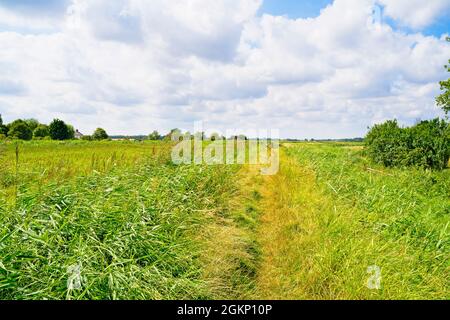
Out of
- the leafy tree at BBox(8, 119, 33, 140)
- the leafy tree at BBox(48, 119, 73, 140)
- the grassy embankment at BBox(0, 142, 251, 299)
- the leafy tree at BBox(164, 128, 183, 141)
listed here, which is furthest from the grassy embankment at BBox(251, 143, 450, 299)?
the leafy tree at BBox(48, 119, 73, 140)

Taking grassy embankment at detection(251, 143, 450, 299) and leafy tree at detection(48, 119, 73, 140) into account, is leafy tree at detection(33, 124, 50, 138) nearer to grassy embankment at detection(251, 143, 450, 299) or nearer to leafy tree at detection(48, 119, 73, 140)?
leafy tree at detection(48, 119, 73, 140)

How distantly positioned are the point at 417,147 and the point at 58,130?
165 ft

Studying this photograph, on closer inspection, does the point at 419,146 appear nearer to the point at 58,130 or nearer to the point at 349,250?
the point at 349,250

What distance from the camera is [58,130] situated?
49906 millimetres

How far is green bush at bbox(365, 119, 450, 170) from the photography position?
611 inches

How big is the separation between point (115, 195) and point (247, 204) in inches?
117

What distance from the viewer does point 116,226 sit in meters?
3.54

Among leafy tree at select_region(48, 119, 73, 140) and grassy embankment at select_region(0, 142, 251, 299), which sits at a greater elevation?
leafy tree at select_region(48, 119, 73, 140)

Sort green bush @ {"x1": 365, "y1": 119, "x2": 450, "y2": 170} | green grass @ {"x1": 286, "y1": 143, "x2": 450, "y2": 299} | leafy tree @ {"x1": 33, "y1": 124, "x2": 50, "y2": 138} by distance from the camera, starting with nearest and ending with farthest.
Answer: green grass @ {"x1": 286, "y1": 143, "x2": 450, "y2": 299}, green bush @ {"x1": 365, "y1": 119, "x2": 450, "y2": 170}, leafy tree @ {"x1": 33, "y1": 124, "x2": 50, "y2": 138}

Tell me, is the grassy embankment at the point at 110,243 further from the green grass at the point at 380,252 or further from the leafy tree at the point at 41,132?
the leafy tree at the point at 41,132

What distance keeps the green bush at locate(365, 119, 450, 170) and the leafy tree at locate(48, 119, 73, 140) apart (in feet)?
155

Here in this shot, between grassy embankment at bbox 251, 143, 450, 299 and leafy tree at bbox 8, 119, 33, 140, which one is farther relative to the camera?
leafy tree at bbox 8, 119, 33, 140
